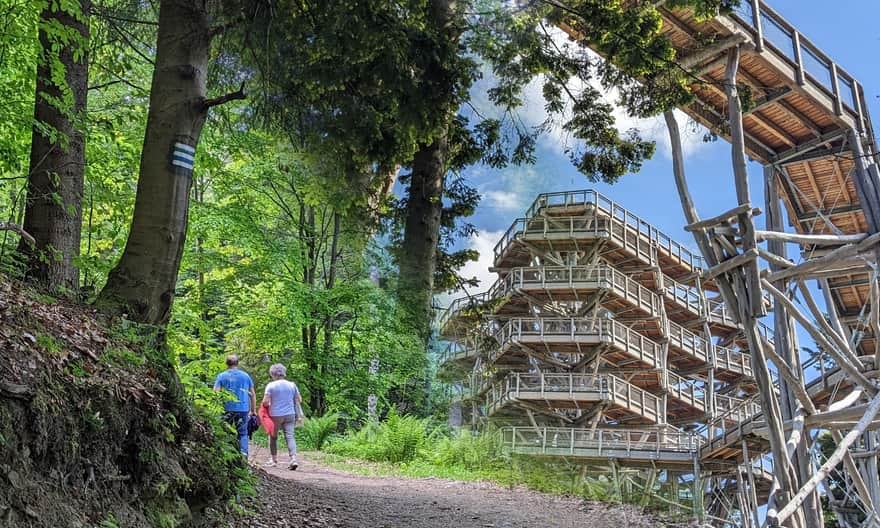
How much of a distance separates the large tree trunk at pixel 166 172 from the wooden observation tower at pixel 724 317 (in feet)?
16.4

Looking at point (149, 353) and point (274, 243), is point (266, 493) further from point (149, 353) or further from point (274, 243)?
point (274, 243)

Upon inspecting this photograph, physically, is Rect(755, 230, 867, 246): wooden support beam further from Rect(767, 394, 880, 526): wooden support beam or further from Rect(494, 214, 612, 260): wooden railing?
Rect(494, 214, 612, 260): wooden railing

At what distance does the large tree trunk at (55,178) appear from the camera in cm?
571

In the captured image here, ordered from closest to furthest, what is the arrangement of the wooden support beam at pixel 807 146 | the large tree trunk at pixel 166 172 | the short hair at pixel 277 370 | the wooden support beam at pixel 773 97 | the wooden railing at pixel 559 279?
1. the large tree trunk at pixel 166 172
2. the short hair at pixel 277 370
3. the wooden support beam at pixel 773 97
4. the wooden support beam at pixel 807 146
5. the wooden railing at pixel 559 279

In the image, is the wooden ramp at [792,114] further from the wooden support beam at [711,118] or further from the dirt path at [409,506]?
the dirt path at [409,506]

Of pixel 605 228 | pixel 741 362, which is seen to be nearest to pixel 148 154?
pixel 605 228

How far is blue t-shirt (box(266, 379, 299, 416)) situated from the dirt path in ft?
2.67

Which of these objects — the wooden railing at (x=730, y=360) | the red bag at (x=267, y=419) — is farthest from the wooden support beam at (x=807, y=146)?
the wooden railing at (x=730, y=360)

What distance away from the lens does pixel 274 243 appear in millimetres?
17156

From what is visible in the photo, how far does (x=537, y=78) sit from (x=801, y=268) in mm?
5482

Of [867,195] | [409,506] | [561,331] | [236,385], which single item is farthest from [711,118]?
[561,331]

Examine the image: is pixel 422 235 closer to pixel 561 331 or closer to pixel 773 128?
pixel 773 128

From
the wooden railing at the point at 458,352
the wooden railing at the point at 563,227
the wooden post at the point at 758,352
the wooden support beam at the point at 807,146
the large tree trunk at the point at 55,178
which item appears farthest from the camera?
the wooden railing at the point at 563,227

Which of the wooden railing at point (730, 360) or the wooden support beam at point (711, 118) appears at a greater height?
the wooden support beam at point (711, 118)
